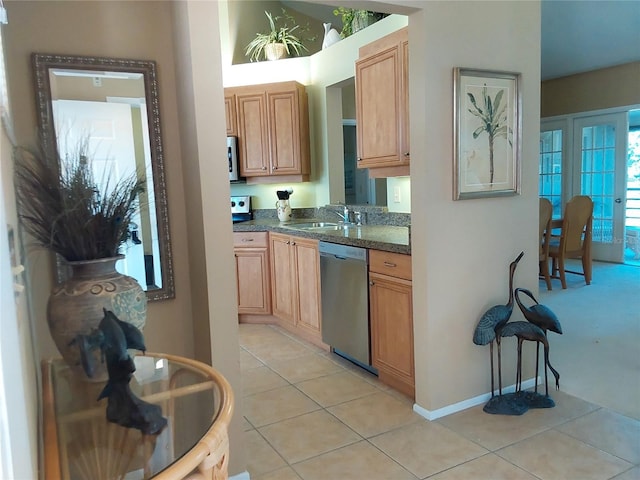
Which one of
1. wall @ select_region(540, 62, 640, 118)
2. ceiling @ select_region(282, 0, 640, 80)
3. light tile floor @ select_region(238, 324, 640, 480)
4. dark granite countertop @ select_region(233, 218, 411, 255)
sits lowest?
light tile floor @ select_region(238, 324, 640, 480)

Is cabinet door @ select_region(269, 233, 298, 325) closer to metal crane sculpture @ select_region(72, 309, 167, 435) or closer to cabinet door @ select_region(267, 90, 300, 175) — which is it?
cabinet door @ select_region(267, 90, 300, 175)

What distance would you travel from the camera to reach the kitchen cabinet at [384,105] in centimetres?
293

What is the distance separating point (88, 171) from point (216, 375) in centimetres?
67

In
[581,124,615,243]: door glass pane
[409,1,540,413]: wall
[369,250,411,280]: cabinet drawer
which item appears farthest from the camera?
[581,124,615,243]: door glass pane

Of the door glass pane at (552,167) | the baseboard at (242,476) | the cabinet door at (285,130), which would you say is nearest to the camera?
the baseboard at (242,476)

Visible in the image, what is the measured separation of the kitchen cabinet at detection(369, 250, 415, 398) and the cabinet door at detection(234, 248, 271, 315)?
5.11 ft

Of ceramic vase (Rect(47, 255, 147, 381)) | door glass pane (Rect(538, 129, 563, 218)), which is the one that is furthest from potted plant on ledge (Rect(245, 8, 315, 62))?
door glass pane (Rect(538, 129, 563, 218))

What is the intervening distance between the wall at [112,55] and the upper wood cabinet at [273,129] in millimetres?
2588

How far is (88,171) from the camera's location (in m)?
1.35

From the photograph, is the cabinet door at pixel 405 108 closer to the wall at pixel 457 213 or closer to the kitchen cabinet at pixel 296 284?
the wall at pixel 457 213

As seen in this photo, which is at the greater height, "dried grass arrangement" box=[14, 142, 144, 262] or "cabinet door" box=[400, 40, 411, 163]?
"cabinet door" box=[400, 40, 411, 163]

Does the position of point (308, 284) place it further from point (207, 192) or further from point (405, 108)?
point (207, 192)

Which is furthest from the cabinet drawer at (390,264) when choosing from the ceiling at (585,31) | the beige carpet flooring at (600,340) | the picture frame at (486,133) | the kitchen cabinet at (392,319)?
the ceiling at (585,31)

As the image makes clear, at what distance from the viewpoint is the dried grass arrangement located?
1.25m
